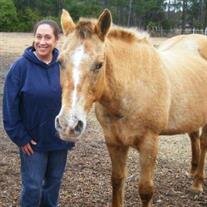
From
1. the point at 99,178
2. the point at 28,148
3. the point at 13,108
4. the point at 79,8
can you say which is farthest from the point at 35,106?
the point at 79,8

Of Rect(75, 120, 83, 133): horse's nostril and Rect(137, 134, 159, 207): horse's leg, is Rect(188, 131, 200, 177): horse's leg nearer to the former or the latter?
Rect(137, 134, 159, 207): horse's leg

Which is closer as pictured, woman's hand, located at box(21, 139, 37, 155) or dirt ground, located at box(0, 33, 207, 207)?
woman's hand, located at box(21, 139, 37, 155)

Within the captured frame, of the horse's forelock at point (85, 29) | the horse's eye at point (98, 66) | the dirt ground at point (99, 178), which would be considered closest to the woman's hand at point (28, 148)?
the horse's eye at point (98, 66)

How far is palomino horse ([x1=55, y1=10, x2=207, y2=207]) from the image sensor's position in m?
3.20

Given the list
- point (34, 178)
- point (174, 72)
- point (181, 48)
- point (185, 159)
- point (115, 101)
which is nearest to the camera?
point (34, 178)

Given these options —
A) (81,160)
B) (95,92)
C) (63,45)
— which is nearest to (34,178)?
(95,92)

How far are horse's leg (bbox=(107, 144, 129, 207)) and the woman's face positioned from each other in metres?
1.37

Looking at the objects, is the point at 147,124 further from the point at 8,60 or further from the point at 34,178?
the point at 8,60

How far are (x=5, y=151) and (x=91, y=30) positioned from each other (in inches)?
134

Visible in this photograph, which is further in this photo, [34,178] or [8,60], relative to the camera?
[8,60]

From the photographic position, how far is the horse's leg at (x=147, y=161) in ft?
13.8

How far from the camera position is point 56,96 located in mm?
3553

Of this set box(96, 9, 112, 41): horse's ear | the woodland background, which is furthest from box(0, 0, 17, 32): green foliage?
box(96, 9, 112, 41): horse's ear

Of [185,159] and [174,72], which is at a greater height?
[174,72]
